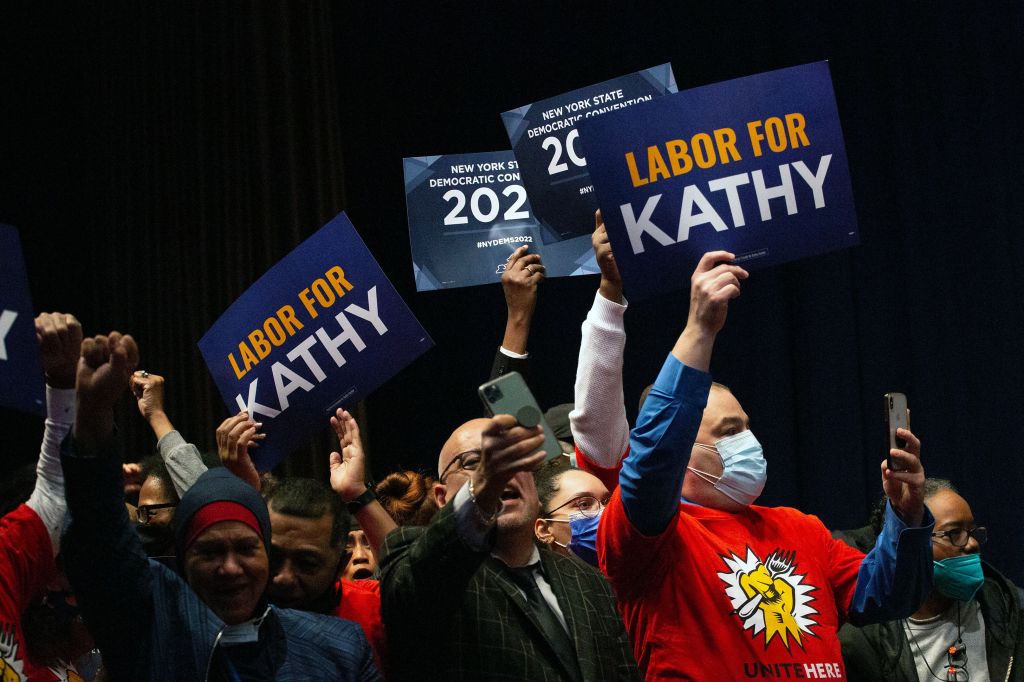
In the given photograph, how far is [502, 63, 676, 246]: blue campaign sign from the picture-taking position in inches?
139

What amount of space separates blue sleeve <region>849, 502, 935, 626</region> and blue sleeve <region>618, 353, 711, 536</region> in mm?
579

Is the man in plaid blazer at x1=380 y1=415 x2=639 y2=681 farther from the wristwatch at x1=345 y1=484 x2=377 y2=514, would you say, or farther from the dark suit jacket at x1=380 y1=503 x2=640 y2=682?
the wristwatch at x1=345 y1=484 x2=377 y2=514

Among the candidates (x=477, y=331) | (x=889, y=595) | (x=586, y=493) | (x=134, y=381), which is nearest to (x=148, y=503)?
(x=134, y=381)

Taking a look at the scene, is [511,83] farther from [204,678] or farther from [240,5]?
[204,678]

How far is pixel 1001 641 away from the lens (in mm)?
3605

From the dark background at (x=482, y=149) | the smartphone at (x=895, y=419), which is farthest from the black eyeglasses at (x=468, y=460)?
the dark background at (x=482, y=149)

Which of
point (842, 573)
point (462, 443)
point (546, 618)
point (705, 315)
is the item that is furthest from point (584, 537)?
point (705, 315)

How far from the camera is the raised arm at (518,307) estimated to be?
324 centimetres

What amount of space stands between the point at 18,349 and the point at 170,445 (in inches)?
39.0

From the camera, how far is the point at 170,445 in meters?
3.22

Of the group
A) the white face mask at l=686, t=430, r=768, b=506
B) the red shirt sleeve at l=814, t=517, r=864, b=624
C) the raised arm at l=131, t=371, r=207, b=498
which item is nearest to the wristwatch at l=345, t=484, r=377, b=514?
the raised arm at l=131, t=371, r=207, b=498

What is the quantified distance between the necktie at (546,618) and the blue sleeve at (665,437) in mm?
278

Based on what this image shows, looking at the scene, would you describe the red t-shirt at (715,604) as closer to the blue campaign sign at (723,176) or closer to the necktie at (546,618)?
the necktie at (546,618)

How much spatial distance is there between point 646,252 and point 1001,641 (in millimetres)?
1891
